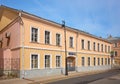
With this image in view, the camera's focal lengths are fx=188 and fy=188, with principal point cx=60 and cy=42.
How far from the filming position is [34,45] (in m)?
21.9

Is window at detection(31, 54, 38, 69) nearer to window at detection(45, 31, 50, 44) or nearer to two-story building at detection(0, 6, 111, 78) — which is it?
two-story building at detection(0, 6, 111, 78)

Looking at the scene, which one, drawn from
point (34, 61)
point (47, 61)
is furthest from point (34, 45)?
point (47, 61)

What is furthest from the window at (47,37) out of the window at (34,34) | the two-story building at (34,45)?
the window at (34,34)

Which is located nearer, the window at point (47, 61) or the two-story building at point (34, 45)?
the two-story building at point (34, 45)

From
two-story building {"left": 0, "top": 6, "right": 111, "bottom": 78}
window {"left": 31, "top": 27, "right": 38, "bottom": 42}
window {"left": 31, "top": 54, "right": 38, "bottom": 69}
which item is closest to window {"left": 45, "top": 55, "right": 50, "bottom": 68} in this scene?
two-story building {"left": 0, "top": 6, "right": 111, "bottom": 78}

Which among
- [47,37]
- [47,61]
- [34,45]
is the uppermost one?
[47,37]

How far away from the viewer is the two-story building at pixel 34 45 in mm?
20641

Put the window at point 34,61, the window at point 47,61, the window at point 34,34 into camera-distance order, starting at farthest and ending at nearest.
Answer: the window at point 47,61, the window at point 34,34, the window at point 34,61

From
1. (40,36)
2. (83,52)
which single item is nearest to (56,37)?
(40,36)

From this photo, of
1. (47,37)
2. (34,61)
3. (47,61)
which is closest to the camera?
(34,61)

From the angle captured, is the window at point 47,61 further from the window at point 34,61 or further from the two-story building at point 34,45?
the window at point 34,61

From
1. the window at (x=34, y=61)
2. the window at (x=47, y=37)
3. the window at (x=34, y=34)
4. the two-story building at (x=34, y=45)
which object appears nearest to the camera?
the two-story building at (x=34, y=45)

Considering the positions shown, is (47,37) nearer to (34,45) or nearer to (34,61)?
(34,45)

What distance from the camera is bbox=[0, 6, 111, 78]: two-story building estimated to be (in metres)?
20.6
